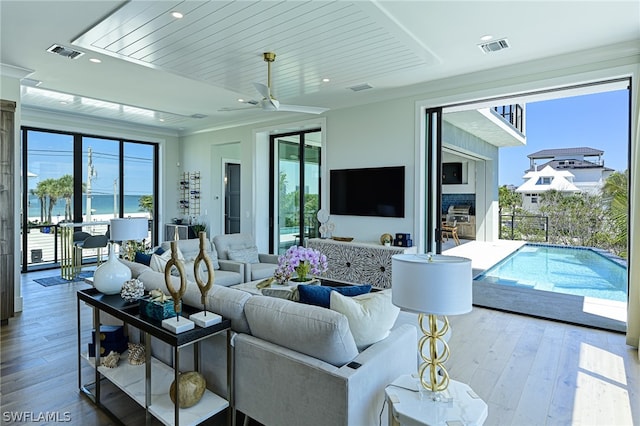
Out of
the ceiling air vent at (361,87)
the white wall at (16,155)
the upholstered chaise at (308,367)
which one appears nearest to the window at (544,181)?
the ceiling air vent at (361,87)

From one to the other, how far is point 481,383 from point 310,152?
5.08 meters

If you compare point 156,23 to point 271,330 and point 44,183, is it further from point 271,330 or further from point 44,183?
point 44,183

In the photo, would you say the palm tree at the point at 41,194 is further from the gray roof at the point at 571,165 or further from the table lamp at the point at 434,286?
the gray roof at the point at 571,165

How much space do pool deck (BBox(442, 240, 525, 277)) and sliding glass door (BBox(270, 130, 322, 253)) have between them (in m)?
3.03

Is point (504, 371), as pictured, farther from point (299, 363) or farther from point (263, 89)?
point (263, 89)

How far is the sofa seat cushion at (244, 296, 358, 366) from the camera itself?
1828 mm

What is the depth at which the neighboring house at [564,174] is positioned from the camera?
9781 mm

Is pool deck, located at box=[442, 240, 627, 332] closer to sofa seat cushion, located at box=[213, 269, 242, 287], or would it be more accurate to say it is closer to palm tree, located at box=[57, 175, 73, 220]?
sofa seat cushion, located at box=[213, 269, 242, 287]

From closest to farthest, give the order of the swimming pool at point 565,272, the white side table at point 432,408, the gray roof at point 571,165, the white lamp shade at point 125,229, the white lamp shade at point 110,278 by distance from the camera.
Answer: the white side table at point 432,408 → the white lamp shade at point 110,278 → the white lamp shade at point 125,229 → the swimming pool at point 565,272 → the gray roof at point 571,165

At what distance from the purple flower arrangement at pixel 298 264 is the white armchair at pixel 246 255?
1194mm

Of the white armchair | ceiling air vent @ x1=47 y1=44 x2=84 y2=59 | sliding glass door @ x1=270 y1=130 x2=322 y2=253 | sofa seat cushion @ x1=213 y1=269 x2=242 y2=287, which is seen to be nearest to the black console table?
sofa seat cushion @ x1=213 y1=269 x2=242 y2=287

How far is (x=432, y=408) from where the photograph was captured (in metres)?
1.64

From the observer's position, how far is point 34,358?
323 cm

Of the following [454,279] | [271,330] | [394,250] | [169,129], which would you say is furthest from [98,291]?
[169,129]
